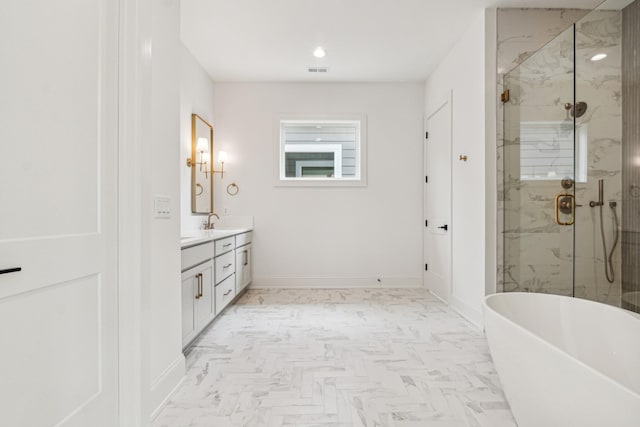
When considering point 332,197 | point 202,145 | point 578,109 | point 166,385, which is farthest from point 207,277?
point 578,109

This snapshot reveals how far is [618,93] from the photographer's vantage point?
2469mm

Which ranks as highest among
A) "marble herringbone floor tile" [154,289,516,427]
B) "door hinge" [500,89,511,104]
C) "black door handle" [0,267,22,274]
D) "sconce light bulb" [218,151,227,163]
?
"door hinge" [500,89,511,104]

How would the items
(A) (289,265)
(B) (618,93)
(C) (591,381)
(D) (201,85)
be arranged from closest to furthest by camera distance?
(C) (591,381)
(B) (618,93)
(D) (201,85)
(A) (289,265)

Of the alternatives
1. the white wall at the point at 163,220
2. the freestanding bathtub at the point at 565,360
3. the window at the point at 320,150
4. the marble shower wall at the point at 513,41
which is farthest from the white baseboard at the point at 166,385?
the window at the point at 320,150

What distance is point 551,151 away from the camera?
2662 mm

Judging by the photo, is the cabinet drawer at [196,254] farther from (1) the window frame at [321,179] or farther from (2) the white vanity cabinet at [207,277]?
(1) the window frame at [321,179]

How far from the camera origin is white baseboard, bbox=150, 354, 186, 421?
177 centimetres

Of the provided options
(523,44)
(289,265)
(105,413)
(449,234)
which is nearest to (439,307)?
(449,234)

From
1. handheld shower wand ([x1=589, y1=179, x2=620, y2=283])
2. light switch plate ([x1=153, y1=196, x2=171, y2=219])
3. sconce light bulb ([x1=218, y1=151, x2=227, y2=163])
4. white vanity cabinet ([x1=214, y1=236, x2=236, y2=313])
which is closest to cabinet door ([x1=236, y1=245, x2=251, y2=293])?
white vanity cabinet ([x1=214, y1=236, x2=236, y2=313])

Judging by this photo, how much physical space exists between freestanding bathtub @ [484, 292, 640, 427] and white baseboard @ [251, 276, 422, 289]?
2689 mm

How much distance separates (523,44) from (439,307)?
8.82 feet

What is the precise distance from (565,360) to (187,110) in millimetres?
3809

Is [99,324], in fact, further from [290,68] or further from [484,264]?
[290,68]

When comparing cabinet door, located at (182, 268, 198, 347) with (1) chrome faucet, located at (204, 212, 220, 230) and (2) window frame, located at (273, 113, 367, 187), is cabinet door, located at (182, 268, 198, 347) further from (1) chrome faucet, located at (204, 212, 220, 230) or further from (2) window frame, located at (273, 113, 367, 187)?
(2) window frame, located at (273, 113, 367, 187)
